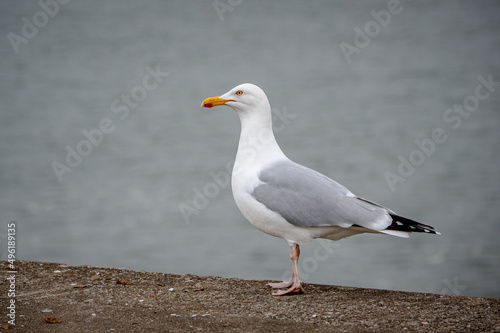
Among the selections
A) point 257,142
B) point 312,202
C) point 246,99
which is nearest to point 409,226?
point 312,202

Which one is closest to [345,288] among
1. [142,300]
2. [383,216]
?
[383,216]

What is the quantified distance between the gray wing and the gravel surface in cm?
62

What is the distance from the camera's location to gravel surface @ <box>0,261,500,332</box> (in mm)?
3824

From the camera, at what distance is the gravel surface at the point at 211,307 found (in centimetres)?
382

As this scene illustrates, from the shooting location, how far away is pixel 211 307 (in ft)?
14.0

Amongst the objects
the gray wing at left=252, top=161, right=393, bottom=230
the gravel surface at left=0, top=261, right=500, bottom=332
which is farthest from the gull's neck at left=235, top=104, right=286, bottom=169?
the gravel surface at left=0, top=261, right=500, bottom=332

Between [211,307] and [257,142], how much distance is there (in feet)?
5.15

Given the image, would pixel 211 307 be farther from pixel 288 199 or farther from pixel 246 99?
pixel 246 99

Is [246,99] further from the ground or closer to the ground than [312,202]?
further from the ground

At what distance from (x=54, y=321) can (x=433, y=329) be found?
2592 mm

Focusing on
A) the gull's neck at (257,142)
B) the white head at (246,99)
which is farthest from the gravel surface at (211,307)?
the white head at (246,99)

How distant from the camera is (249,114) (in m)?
5.14

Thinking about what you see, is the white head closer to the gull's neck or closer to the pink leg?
the gull's neck

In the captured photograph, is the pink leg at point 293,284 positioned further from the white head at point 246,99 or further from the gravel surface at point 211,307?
the white head at point 246,99
